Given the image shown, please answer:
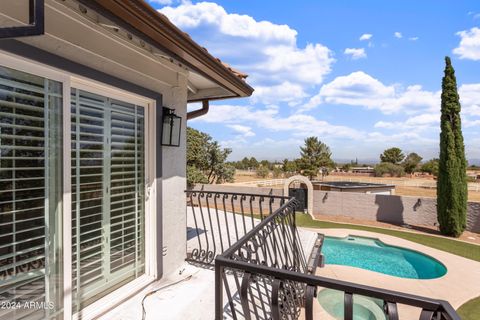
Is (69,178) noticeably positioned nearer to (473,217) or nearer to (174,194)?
(174,194)

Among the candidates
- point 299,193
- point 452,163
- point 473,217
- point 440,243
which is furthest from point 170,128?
point 299,193

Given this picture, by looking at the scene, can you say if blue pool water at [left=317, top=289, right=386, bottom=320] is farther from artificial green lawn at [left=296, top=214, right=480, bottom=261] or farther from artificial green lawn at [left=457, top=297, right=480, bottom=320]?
artificial green lawn at [left=296, top=214, right=480, bottom=261]

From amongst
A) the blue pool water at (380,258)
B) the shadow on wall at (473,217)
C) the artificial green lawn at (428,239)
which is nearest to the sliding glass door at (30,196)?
the blue pool water at (380,258)

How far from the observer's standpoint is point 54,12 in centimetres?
218

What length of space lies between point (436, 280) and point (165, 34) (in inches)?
360

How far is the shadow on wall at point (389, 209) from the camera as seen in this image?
46.9ft

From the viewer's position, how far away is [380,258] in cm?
970

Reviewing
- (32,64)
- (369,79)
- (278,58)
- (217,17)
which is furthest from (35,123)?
(369,79)

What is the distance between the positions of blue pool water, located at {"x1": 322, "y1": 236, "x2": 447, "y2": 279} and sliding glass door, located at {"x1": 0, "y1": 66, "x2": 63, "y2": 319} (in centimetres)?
897

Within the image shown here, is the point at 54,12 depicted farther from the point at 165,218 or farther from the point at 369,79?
the point at 369,79

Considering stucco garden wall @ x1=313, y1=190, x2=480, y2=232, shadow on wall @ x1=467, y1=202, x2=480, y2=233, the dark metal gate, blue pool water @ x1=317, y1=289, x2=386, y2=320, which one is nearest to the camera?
blue pool water @ x1=317, y1=289, x2=386, y2=320

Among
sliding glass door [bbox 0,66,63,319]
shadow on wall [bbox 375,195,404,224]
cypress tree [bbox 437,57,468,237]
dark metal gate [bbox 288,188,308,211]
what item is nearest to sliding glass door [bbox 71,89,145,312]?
sliding glass door [bbox 0,66,63,319]

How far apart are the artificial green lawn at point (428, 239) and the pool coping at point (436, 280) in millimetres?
867

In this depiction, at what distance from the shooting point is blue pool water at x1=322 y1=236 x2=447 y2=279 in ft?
27.8
